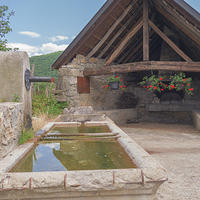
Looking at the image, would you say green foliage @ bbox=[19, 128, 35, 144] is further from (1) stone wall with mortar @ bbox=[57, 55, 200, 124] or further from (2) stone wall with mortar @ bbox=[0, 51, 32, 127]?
(1) stone wall with mortar @ bbox=[57, 55, 200, 124]

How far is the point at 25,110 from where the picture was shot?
2824 mm

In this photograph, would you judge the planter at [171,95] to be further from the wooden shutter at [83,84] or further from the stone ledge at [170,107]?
the wooden shutter at [83,84]

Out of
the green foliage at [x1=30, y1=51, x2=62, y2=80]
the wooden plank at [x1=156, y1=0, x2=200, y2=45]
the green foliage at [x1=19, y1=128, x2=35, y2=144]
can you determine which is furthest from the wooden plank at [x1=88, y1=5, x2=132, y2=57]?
the green foliage at [x1=30, y1=51, x2=62, y2=80]

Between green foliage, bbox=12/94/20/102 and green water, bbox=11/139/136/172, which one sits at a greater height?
green foliage, bbox=12/94/20/102

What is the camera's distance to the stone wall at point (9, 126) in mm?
1873

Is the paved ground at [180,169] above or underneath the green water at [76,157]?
underneath

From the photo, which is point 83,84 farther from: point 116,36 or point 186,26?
point 186,26

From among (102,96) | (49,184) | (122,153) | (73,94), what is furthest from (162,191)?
(102,96)

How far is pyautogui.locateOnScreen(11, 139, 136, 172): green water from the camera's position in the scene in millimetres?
1819

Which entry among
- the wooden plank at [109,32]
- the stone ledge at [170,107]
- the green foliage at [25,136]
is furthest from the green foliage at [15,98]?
the stone ledge at [170,107]

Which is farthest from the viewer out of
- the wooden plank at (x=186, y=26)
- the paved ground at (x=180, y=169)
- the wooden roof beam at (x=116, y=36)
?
the wooden roof beam at (x=116, y=36)

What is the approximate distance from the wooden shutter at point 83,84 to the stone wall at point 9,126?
14.4 feet

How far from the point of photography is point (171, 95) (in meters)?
8.84

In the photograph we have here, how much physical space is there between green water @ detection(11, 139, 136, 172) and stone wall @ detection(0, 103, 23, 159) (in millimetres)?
215
